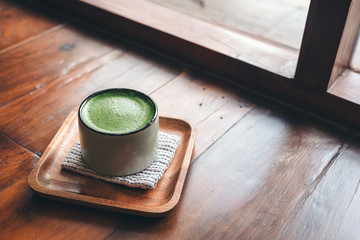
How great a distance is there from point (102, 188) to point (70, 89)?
38cm

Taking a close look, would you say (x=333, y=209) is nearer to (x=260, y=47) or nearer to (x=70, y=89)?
(x=260, y=47)

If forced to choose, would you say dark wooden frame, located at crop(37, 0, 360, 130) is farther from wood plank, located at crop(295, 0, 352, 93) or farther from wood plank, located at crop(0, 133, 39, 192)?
wood plank, located at crop(0, 133, 39, 192)

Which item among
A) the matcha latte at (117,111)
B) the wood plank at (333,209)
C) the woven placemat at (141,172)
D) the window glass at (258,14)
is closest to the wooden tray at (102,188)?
the woven placemat at (141,172)

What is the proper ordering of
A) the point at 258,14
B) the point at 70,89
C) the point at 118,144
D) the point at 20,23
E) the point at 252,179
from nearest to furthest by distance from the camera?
the point at 118,144
the point at 252,179
the point at 70,89
the point at 20,23
the point at 258,14

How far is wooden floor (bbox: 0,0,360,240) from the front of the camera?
73cm

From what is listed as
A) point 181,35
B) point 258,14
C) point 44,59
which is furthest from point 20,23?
point 258,14

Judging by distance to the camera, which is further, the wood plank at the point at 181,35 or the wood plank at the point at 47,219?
the wood plank at the point at 181,35

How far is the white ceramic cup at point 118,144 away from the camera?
0.71 metres

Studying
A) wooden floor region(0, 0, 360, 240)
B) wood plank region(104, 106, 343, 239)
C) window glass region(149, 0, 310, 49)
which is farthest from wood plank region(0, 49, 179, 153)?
window glass region(149, 0, 310, 49)

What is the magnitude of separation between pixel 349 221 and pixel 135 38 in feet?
2.51

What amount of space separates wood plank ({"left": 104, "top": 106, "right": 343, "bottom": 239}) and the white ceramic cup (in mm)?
101

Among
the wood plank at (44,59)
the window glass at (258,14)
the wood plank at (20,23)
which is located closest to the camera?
the wood plank at (44,59)

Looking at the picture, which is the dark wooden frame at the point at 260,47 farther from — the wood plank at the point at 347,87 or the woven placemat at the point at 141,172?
the woven placemat at the point at 141,172

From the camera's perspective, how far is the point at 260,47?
3.56 ft
